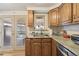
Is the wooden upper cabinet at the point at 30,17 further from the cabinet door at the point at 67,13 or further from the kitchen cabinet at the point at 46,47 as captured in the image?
the cabinet door at the point at 67,13

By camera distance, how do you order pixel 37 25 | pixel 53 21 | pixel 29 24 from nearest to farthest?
1. pixel 53 21
2. pixel 29 24
3. pixel 37 25

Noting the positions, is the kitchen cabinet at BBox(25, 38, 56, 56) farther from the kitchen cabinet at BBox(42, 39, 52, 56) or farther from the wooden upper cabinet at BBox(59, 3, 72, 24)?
the wooden upper cabinet at BBox(59, 3, 72, 24)

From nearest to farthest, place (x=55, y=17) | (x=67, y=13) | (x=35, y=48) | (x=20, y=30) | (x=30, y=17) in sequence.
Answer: (x=67, y=13), (x=35, y=48), (x=55, y=17), (x=30, y=17), (x=20, y=30)

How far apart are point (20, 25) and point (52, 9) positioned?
2.09 metres

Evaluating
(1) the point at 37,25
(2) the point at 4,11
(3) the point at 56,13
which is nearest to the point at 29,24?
(1) the point at 37,25

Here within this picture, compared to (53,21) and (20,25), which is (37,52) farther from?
(20,25)

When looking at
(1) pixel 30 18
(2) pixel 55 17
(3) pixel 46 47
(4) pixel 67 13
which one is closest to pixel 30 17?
(1) pixel 30 18

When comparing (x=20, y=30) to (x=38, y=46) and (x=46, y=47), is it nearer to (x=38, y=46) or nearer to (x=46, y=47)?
(x=38, y=46)

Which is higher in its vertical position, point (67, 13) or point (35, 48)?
point (67, 13)

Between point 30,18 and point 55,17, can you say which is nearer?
point 55,17

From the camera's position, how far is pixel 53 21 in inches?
202

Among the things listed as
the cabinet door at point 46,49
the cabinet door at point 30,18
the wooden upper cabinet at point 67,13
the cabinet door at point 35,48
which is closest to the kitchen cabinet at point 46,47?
the cabinet door at point 46,49

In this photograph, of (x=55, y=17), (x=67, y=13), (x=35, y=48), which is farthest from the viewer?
(x=55, y=17)

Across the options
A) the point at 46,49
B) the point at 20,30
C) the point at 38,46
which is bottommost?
the point at 46,49
